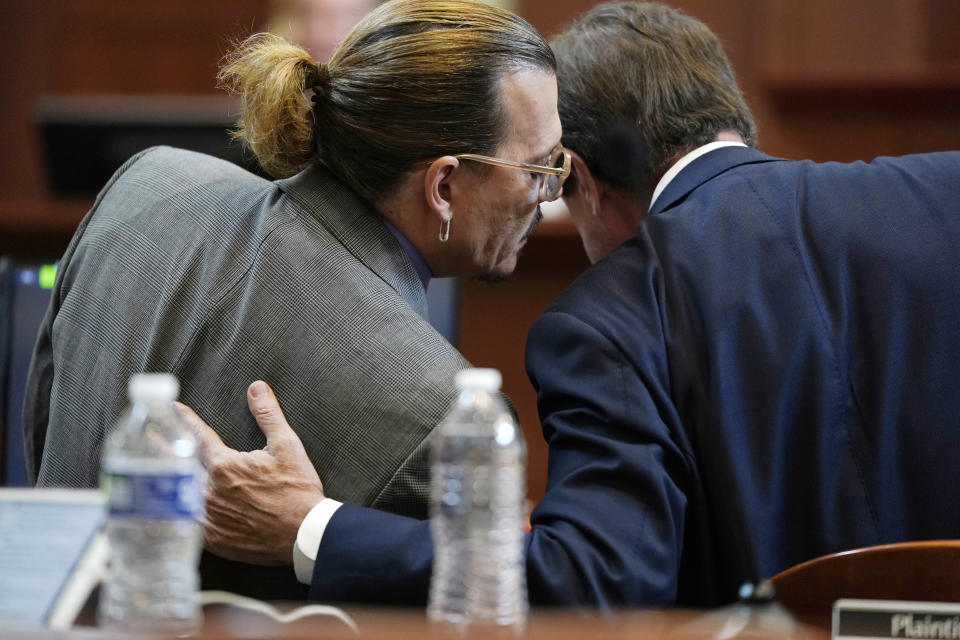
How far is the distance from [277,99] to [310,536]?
0.55 m

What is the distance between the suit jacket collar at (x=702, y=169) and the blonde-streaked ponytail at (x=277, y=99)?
1.57ft

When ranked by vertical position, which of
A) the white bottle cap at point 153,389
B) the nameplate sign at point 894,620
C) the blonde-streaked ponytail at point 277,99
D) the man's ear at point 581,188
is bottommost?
the nameplate sign at point 894,620

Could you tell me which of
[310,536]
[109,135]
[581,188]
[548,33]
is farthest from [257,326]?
[548,33]

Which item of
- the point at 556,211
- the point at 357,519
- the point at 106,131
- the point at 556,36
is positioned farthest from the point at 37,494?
the point at 556,211

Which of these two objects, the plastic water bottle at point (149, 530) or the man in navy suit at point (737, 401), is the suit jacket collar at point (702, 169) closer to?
the man in navy suit at point (737, 401)

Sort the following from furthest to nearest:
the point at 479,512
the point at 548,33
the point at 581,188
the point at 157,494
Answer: the point at 548,33 → the point at 581,188 → the point at 479,512 → the point at 157,494

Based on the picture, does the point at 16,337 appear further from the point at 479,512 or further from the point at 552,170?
the point at 479,512

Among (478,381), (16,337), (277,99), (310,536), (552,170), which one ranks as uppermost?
(277,99)

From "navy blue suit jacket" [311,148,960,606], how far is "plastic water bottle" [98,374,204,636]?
1.57 feet

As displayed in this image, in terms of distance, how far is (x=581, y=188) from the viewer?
1.75 m

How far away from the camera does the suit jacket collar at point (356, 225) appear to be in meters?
1.46

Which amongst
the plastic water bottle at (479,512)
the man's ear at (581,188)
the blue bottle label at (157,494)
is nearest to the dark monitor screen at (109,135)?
the man's ear at (581,188)

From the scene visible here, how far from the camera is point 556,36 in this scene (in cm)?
174

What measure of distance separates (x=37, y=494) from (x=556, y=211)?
273cm
